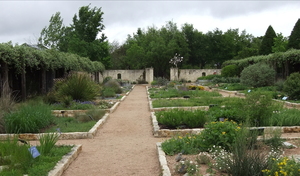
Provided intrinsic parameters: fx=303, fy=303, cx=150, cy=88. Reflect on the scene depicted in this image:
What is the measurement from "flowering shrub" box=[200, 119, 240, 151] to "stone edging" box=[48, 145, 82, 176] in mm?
2516

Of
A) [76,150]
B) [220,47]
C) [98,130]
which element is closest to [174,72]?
[220,47]

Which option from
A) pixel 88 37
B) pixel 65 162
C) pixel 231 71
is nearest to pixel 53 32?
pixel 88 37

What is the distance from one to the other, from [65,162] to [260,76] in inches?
763

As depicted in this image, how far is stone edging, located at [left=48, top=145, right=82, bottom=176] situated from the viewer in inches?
190

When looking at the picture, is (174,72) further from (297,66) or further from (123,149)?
Result: (123,149)

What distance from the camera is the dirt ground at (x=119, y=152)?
5270mm

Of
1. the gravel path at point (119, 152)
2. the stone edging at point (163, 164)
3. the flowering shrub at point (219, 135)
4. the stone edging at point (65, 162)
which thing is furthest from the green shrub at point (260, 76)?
the stone edging at point (65, 162)

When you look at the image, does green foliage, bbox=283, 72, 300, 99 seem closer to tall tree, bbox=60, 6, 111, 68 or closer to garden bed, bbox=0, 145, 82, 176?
garden bed, bbox=0, 145, 82, 176

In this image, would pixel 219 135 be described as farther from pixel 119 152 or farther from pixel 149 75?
pixel 149 75

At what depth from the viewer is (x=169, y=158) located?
5.64 metres

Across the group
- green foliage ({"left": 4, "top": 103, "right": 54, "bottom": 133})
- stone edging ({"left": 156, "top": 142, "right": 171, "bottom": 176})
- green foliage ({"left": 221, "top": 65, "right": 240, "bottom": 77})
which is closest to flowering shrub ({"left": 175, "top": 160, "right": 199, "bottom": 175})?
stone edging ({"left": 156, "top": 142, "right": 171, "bottom": 176})

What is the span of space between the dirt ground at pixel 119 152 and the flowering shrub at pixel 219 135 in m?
0.76

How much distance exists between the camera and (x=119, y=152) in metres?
6.54

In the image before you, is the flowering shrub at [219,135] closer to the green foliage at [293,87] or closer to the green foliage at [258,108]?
the green foliage at [258,108]
